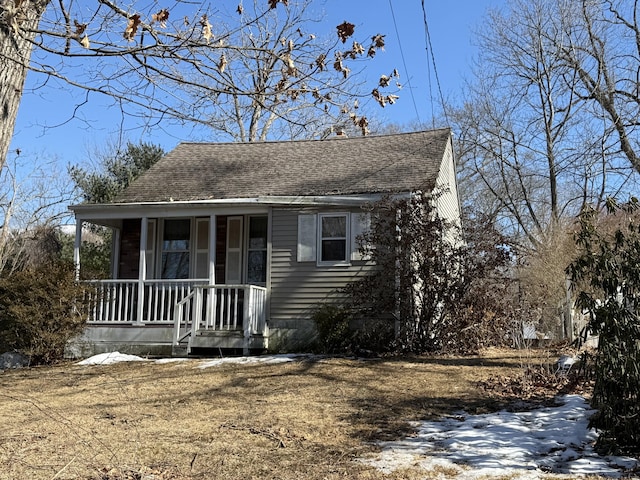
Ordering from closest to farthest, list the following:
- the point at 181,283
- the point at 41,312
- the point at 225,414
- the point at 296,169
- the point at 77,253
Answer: the point at 225,414
the point at 41,312
the point at 77,253
the point at 181,283
the point at 296,169

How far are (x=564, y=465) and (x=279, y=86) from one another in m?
3.91

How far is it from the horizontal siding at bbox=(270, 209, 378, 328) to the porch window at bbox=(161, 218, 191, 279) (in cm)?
276

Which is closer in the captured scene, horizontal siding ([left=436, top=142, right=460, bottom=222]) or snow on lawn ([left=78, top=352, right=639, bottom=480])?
snow on lawn ([left=78, top=352, right=639, bottom=480])

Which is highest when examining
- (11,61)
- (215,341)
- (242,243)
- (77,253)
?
(11,61)

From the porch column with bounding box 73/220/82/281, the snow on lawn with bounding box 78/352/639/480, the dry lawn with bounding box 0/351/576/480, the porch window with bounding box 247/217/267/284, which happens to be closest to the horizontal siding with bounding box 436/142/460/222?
the porch window with bounding box 247/217/267/284

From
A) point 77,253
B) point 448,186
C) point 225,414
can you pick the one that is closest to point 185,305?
point 77,253

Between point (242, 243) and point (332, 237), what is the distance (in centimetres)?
249

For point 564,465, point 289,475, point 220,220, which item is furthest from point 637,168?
point 289,475

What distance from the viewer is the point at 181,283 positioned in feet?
44.1

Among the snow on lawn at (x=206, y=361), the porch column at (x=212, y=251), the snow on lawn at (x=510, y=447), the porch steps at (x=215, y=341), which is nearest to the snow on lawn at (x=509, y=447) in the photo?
the snow on lawn at (x=510, y=447)

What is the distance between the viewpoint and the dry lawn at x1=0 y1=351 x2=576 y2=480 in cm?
520

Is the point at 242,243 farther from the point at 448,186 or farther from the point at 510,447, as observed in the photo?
the point at 510,447

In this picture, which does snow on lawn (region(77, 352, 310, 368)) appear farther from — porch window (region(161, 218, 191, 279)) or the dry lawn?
porch window (region(161, 218, 191, 279))

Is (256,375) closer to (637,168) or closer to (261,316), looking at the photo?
(261,316)
